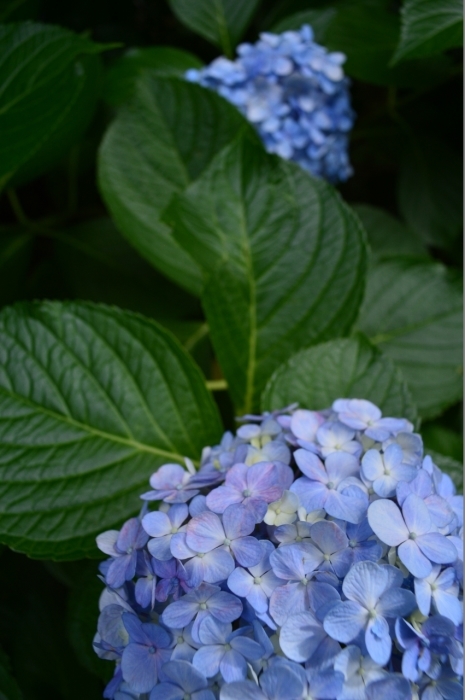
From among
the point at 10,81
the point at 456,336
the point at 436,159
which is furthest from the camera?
the point at 436,159

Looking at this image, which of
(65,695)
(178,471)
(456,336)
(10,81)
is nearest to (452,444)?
(456,336)

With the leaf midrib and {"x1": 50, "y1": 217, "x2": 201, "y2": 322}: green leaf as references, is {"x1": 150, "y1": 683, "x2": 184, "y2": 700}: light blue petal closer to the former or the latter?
the leaf midrib

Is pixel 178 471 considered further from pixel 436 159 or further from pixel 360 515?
pixel 436 159

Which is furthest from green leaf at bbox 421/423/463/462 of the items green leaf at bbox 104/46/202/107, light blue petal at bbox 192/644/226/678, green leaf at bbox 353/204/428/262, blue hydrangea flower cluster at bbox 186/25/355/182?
green leaf at bbox 104/46/202/107

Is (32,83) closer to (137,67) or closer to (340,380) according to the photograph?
(137,67)

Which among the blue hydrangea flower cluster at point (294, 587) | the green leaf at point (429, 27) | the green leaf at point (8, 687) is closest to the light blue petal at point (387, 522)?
the blue hydrangea flower cluster at point (294, 587)

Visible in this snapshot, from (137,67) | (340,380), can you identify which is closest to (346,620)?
(340,380)
